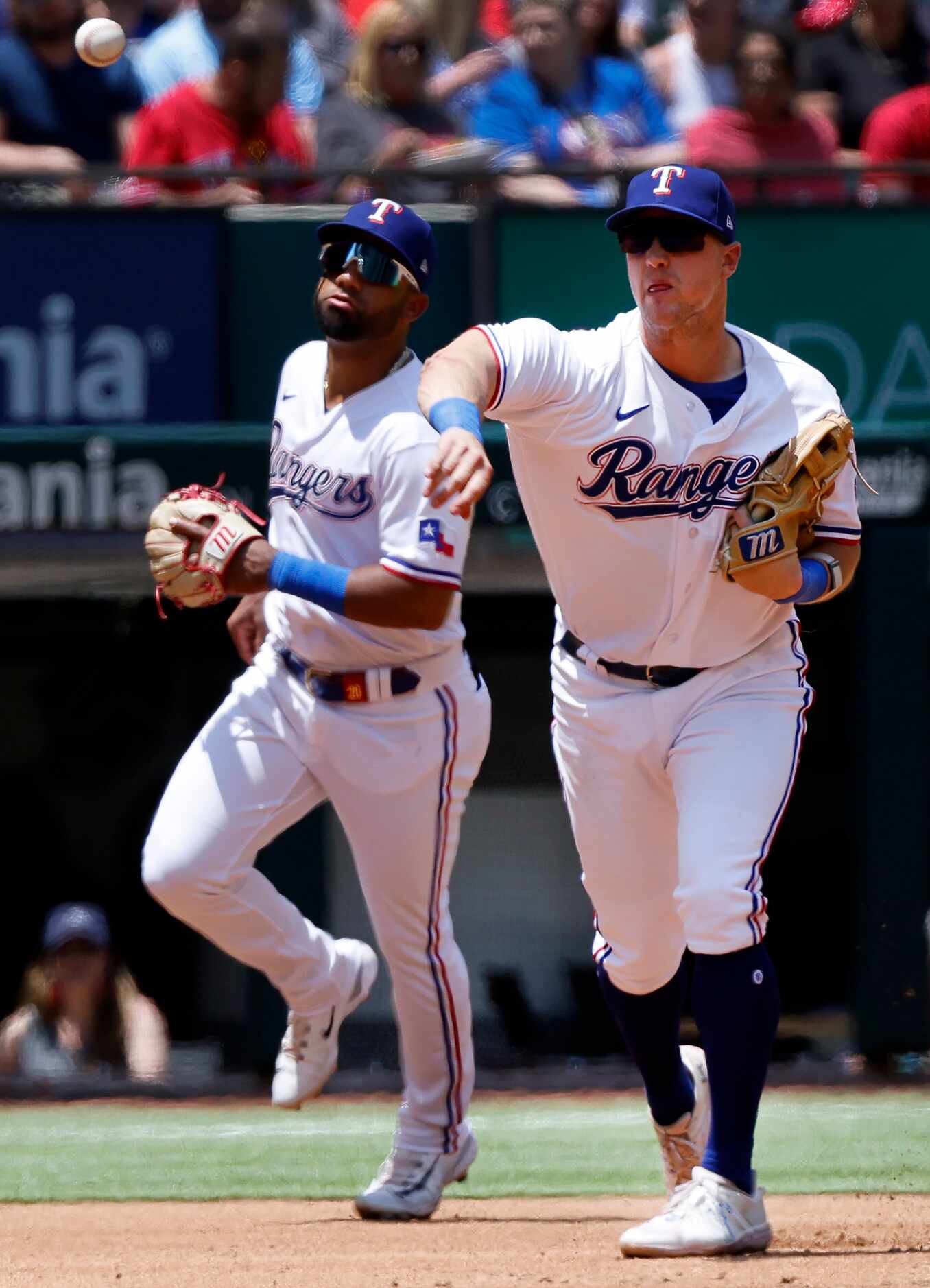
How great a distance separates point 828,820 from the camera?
7.20 meters

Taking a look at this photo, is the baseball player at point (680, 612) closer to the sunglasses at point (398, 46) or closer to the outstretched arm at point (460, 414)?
the outstretched arm at point (460, 414)

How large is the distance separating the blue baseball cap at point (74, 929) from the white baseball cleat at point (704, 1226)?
336 cm

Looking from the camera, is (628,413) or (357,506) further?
(357,506)

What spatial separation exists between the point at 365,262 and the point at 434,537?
2.01ft

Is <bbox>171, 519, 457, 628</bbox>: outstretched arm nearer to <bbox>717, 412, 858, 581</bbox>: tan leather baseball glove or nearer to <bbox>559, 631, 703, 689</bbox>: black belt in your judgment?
<bbox>559, 631, 703, 689</bbox>: black belt

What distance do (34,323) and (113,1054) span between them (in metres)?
2.47

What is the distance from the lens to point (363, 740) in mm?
4215

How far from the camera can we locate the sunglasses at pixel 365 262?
4211 mm

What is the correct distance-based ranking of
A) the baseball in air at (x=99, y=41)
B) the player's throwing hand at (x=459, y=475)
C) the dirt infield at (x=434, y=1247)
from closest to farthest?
the player's throwing hand at (x=459, y=475) < the dirt infield at (x=434, y=1247) < the baseball in air at (x=99, y=41)

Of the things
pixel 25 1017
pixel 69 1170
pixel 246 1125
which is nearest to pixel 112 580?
pixel 25 1017

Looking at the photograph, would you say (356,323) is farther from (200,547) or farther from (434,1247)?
(434,1247)

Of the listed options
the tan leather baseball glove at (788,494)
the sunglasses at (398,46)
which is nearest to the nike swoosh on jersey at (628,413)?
the tan leather baseball glove at (788,494)

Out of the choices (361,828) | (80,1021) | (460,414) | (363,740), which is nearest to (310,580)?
(363,740)

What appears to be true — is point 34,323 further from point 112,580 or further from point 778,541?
point 778,541
